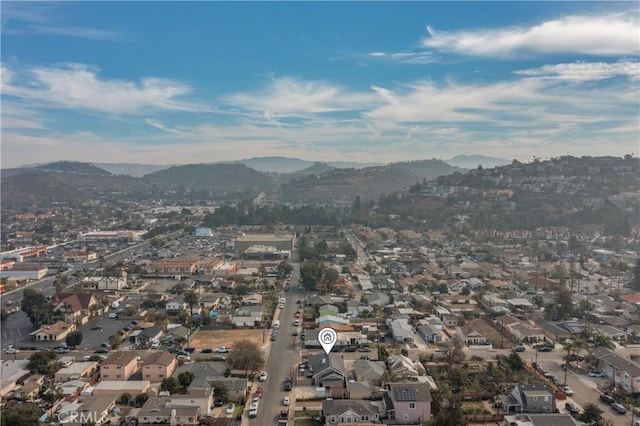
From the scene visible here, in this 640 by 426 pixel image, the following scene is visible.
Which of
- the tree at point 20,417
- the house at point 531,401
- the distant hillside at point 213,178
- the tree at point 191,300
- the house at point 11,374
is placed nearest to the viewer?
the tree at point 20,417

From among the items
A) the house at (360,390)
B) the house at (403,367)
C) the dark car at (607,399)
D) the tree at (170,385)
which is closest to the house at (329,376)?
the house at (360,390)

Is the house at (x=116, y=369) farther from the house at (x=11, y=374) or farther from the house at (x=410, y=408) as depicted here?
the house at (x=410, y=408)

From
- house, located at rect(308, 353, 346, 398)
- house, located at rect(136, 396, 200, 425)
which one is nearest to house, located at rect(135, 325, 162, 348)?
house, located at rect(136, 396, 200, 425)

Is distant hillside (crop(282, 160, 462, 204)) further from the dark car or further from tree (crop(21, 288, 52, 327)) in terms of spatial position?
the dark car

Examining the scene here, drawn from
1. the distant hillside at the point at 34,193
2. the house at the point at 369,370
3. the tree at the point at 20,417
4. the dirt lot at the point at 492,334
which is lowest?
the dirt lot at the point at 492,334

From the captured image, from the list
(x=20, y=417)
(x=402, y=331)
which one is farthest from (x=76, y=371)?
(x=402, y=331)

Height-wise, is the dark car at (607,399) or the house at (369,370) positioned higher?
the house at (369,370)

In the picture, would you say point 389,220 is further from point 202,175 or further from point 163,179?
point 163,179
